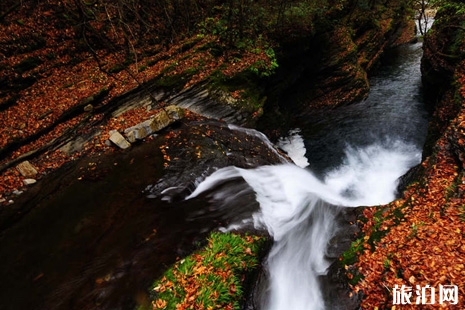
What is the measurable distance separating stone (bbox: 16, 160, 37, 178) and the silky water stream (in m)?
5.31

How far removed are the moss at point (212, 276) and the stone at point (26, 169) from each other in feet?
20.0

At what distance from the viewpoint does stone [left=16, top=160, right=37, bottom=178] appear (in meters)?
8.34

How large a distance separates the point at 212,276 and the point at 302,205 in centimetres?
371

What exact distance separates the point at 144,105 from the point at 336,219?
817 cm

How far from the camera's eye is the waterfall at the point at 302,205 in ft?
19.5

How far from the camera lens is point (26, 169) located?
8406 millimetres

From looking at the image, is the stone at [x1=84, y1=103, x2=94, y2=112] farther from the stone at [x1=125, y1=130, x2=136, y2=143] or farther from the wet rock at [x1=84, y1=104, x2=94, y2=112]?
the stone at [x1=125, y1=130, x2=136, y2=143]

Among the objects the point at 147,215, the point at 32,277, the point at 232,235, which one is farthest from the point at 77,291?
the point at 232,235

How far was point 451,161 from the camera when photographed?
262 inches

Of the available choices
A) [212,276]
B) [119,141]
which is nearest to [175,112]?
[119,141]

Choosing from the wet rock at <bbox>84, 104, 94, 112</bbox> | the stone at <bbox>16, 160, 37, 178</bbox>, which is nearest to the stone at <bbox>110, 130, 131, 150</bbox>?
the wet rock at <bbox>84, 104, 94, 112</bbox>

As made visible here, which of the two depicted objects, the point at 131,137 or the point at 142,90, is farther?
the point at 142,90

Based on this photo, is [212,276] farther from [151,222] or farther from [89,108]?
[89,108]

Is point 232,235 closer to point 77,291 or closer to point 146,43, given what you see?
point 77,291
